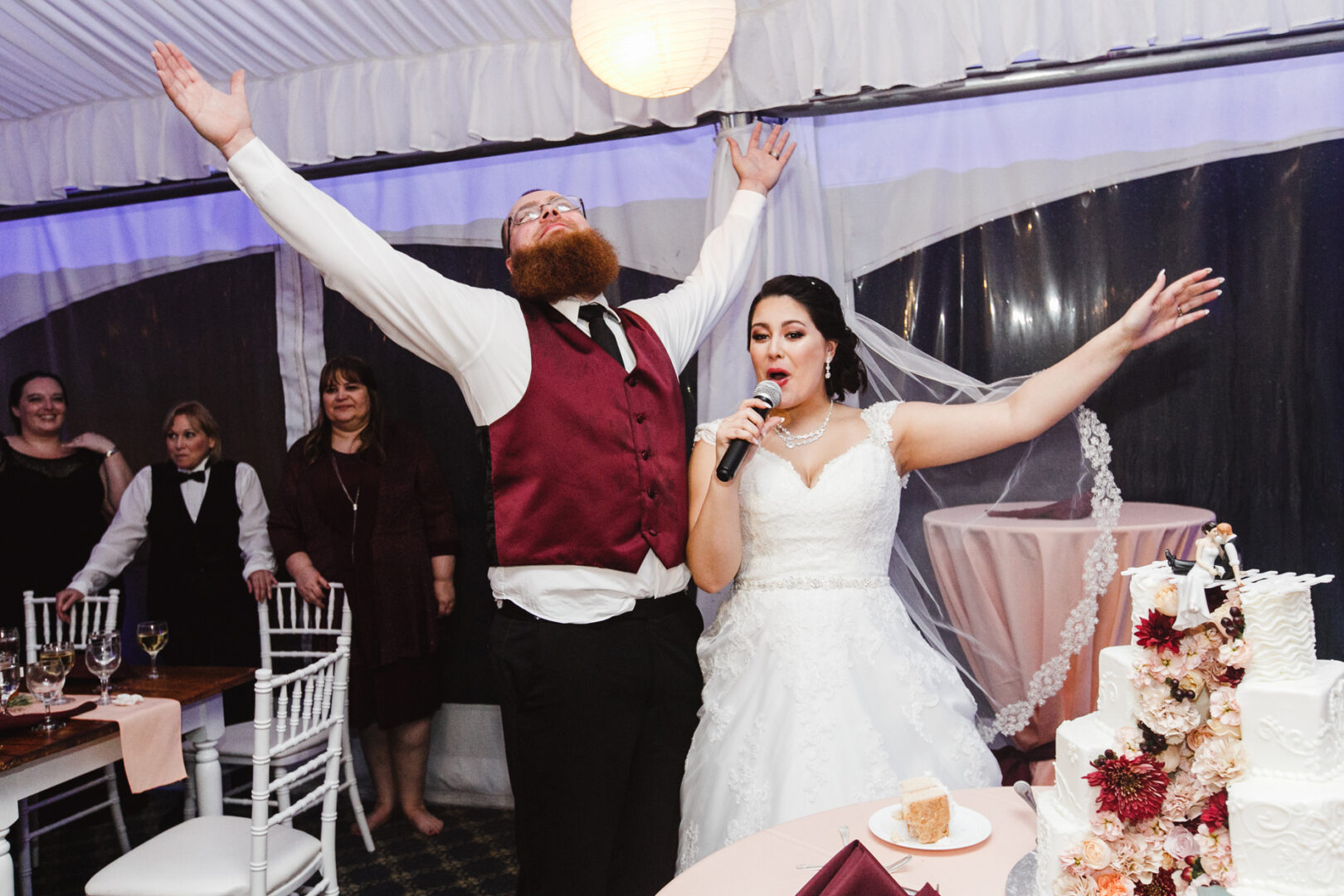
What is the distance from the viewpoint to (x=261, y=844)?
81.4 inches

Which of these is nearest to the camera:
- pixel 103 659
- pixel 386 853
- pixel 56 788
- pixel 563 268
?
pixel 563 268

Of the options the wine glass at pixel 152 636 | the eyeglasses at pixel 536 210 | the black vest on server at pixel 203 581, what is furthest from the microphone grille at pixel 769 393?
the black vest on server at pixel 203 581

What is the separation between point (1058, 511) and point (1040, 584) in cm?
19

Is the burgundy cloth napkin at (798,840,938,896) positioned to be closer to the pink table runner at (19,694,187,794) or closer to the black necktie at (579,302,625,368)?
the black necktie at (579,302,625,368)

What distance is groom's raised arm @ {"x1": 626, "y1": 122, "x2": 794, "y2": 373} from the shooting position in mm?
2408

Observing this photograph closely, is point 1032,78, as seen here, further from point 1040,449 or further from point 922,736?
point 922,736

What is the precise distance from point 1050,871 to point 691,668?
1.21 meters

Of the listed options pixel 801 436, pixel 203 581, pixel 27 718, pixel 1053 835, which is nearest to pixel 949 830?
pixel 1053 835

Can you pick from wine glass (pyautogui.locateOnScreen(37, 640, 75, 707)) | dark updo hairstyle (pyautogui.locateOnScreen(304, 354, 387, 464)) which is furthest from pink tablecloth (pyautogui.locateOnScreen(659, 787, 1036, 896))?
dark updo hairstyle (pyautogui.locateOnScreen(304, 354, 387, 464))

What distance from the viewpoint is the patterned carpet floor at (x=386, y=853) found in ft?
9.42

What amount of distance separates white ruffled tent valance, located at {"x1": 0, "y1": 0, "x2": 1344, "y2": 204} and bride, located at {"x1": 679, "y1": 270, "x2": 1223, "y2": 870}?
662 mm

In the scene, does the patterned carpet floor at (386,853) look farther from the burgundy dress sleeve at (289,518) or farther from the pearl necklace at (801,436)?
the pearl necklace at (801,436)

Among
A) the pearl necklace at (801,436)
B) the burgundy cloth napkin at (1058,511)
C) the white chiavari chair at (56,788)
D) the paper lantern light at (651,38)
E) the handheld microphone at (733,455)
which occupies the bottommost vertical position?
the white chiavari chair at (56,788)

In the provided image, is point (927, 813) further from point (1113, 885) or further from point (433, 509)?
point (433, 509)
